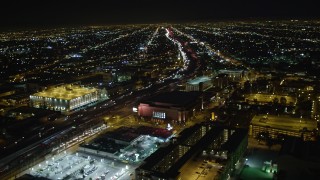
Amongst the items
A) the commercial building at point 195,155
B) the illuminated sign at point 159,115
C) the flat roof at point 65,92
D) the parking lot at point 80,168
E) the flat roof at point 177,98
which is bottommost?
the parking lot at point 80,168

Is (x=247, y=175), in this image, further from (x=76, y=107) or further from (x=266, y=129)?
(x=76, y=107)

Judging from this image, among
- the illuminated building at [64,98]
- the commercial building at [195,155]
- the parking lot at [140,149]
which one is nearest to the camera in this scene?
the commercial building at [195,155]

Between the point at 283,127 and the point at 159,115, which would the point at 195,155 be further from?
the point at 159,115

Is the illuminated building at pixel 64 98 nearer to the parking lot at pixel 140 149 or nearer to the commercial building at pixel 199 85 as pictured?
the commercial building at pixel 199 85

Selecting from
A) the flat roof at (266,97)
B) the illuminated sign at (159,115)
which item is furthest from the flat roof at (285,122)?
the illuminated sign at (159,115)

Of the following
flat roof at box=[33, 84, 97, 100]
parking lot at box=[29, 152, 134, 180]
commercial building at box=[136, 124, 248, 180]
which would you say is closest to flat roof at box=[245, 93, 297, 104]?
commercial building at box=[136, 124, 248, 180]

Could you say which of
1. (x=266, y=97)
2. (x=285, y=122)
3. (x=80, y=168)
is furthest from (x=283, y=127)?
(x=80, y=168)
